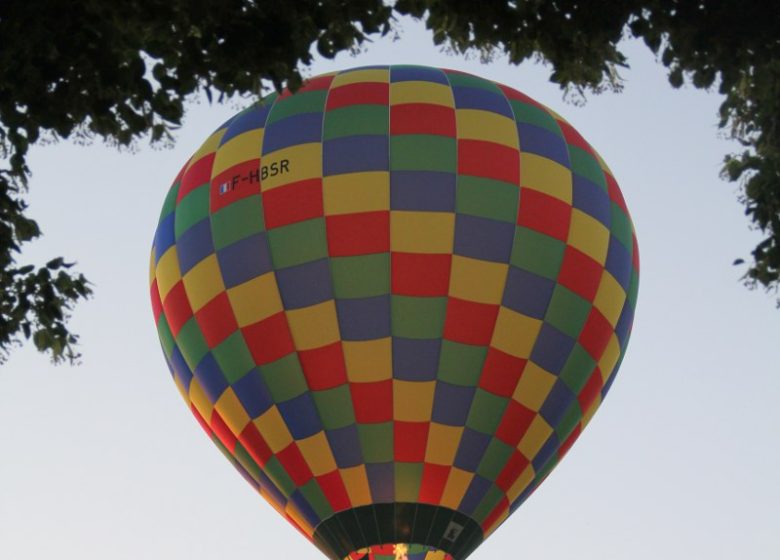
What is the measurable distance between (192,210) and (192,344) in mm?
1680

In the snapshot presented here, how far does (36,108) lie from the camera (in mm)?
9133

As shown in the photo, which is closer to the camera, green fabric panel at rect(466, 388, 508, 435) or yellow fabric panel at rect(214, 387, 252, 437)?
green fabric panel at rect(466, 388, 508, 435)

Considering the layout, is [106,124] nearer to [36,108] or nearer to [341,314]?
[36,108]

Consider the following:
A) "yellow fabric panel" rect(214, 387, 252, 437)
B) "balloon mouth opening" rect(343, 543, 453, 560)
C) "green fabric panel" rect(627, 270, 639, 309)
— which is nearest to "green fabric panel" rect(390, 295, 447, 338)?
"yellow fabric panel" rect(214, 387, 252, 437)

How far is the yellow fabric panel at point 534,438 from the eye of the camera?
17531 mm

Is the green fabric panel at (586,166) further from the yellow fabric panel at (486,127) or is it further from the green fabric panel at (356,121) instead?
the green fabric panel at (356,121)

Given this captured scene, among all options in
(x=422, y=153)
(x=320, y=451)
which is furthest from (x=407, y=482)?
(x=422, y=153)

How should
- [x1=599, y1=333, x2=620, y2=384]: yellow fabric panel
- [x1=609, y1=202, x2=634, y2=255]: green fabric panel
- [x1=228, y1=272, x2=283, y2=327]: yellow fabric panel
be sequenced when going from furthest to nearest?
1. [x1=609, y1=202, x2=634, y2=255]: green fabric panel
2. [x1=599, y1=333, x2=620, y2=384]: yellow fabric panel
3. [x1=228, y1=272, x2=283, y2=327]: yellow fabric panel

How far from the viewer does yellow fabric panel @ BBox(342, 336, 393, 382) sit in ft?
55.7

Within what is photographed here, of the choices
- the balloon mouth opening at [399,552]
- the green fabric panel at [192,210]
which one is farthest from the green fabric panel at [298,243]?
the balloon mouth opening at [399,552]

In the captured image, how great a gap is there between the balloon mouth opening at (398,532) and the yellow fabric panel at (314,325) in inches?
76.0

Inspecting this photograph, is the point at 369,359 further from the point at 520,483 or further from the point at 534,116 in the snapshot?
the point at 534,116

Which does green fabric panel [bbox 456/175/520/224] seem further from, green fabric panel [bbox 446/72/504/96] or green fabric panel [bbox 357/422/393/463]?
green fabric panel [bbox 357/422/393/463]

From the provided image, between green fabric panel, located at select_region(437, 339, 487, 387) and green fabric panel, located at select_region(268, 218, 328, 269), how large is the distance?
1.77 metres
